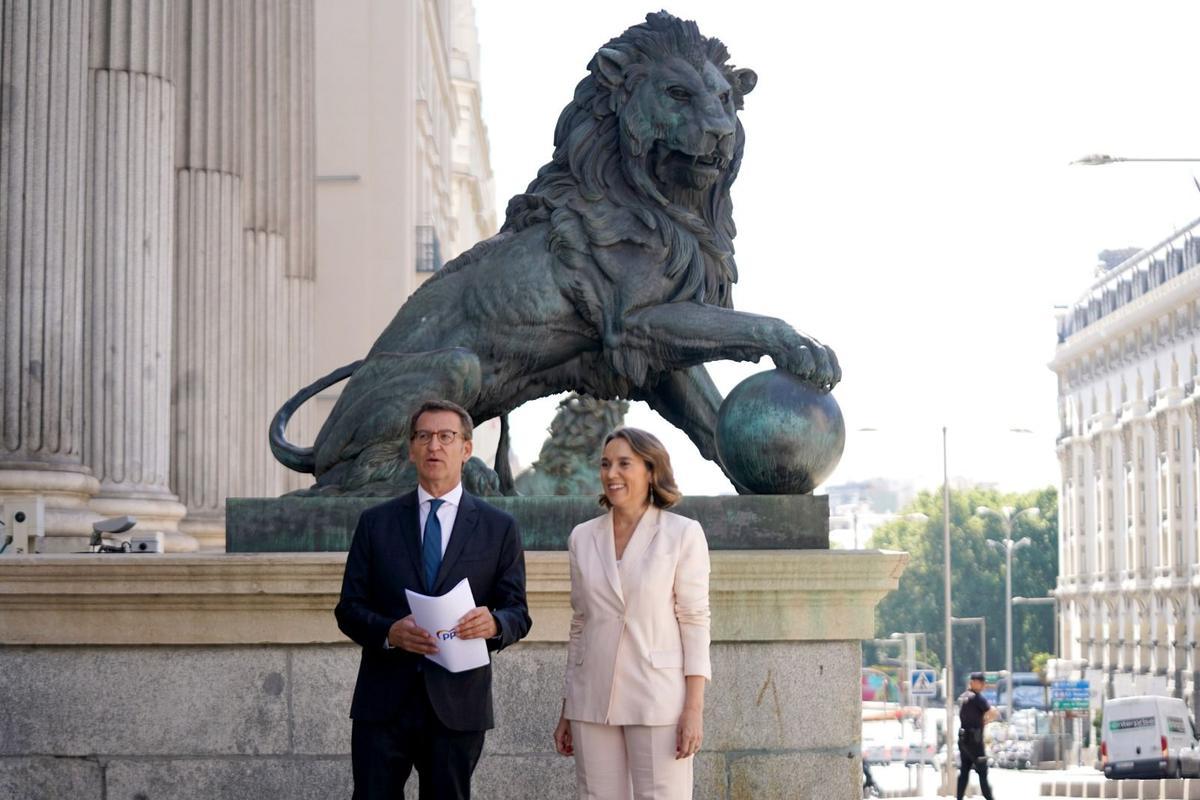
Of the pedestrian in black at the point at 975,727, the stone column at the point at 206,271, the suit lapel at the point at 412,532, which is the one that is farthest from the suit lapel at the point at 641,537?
the pedestrian in black at the point at 975,727

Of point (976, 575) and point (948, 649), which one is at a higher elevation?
point (976, 575)

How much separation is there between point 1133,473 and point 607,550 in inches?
3754

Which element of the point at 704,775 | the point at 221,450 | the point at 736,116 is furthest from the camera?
the point at 221,450

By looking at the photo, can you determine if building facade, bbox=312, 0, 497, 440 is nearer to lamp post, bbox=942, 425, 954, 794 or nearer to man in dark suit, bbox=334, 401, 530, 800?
lamp post, bbox=942, 425, 954, 794

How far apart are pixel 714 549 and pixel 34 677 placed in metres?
2.69

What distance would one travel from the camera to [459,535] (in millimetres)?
6367

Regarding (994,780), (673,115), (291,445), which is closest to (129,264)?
(291,445)

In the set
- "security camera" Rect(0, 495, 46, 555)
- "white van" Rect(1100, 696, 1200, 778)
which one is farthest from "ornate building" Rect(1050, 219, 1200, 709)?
"security camera" Rect(0, 495, 46, 555)

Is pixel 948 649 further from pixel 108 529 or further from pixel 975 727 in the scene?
pixel 108 529

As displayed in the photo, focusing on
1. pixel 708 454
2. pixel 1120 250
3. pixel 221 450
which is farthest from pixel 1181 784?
pixel 1120 250

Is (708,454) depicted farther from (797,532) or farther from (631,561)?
(631,561)

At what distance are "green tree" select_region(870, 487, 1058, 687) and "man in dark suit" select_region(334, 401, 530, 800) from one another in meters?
131

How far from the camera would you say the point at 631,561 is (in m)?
6.51

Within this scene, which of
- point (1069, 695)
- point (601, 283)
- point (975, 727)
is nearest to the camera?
point (601, 283)
